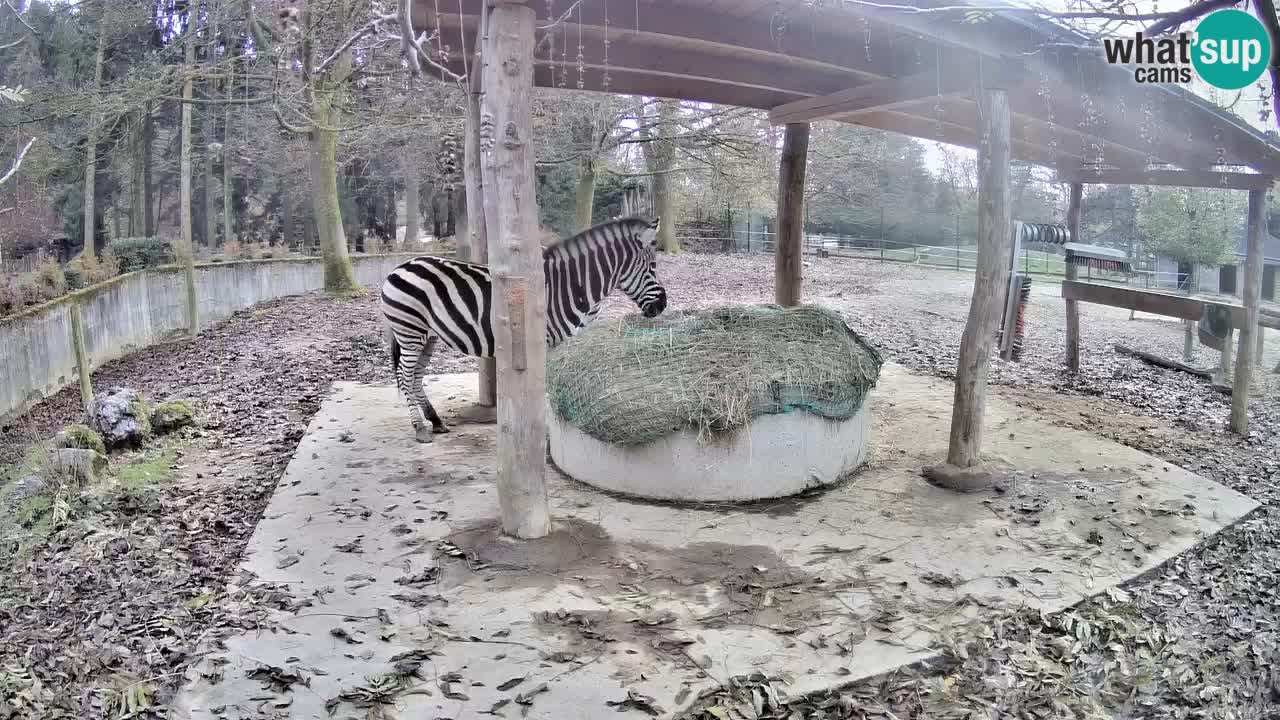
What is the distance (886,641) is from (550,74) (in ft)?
16.6

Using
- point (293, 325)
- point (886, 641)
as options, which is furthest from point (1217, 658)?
point (293, 325)

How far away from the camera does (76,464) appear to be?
5.74 meters

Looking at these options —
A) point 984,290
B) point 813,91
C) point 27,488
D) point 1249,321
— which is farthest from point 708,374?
point 1249,321

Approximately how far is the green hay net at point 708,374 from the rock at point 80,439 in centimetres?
340

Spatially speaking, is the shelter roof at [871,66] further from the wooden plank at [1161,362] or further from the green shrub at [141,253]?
the green shrub at [141,253]

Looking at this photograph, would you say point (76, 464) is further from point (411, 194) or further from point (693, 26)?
point (411, 194)

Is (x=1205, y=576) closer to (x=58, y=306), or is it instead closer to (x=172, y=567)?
(x=172, y=567)

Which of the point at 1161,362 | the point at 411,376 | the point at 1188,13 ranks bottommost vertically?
the point at 1161,362

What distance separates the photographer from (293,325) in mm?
13328

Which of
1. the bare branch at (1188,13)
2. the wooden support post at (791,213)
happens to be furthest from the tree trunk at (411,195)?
the bare branch at (1188,13)

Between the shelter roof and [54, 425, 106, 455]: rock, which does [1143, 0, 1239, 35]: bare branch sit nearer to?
the shelter roof

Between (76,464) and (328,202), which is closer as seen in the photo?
(76,464)

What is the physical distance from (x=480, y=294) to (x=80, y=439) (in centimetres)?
311

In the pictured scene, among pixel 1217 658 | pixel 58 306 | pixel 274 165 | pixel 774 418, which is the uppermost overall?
pixel 274 165
